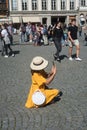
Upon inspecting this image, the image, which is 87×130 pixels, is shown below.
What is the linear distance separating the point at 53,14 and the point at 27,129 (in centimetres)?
6742

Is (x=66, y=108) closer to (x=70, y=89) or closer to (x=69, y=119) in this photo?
(x=69, y=119)

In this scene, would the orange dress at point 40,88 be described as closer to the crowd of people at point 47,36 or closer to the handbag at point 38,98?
the handbag at point 38,98

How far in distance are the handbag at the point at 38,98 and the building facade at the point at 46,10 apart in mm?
64502

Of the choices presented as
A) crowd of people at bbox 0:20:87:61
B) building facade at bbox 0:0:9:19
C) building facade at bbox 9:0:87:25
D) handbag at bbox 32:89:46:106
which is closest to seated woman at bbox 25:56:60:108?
handbag at bbox 32:89:46:106

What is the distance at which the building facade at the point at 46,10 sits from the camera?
72688 millimetres

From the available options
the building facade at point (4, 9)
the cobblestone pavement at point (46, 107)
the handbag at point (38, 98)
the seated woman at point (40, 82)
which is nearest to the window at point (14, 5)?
the building facade at point (4, 9)

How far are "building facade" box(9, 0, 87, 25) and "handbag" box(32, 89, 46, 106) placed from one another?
64.5 metres

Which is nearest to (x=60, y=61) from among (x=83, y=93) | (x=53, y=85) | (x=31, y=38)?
(x=53, y=85)

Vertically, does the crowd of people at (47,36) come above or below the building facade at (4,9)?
above

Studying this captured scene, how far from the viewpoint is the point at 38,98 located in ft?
25.8

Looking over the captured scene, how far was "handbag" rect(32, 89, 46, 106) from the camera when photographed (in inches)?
308

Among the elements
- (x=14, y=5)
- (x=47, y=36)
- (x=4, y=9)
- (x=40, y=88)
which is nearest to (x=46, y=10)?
(x=14, y=5)

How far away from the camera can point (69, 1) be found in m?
74.3

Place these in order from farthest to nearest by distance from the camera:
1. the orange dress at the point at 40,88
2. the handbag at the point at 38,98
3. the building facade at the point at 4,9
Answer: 1. the building facade at the point at 4,9
2. the orange dress at the point at 40,88
3. the handbag at the point at 38,98
